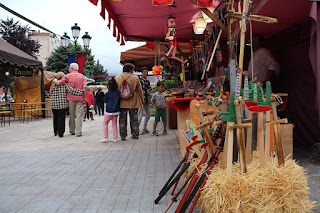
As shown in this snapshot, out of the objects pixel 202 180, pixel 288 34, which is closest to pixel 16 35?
pixel 288 34

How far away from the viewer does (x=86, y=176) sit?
4078 millimetres

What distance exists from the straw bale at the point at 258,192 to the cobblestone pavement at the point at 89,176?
913 mm

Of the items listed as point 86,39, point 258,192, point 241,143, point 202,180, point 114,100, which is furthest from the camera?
point 86,39

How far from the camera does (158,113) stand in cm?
780

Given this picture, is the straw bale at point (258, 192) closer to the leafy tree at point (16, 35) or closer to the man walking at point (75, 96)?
the man walking at point (75, 96)

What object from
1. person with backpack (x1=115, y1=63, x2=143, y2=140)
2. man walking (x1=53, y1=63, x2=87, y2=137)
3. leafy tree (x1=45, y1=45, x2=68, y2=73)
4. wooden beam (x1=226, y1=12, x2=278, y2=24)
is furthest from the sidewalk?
leafy tree (x1=45, y1=45, x2=68, y2=73)

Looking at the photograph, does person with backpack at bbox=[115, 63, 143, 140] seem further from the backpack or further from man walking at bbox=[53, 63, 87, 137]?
man walking at bbox=[53, 63, 87, 137]

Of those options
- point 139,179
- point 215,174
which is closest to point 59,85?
point 139,179

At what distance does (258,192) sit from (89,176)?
2776mm

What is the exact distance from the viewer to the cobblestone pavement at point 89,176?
3.03m

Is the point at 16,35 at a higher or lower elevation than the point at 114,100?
higher

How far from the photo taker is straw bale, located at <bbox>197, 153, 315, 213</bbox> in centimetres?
197

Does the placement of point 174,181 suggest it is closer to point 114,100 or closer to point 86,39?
point 114,100

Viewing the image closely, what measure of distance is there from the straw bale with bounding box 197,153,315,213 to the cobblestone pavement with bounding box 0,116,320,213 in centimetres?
91
